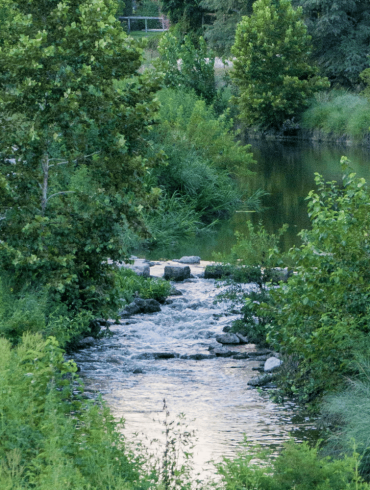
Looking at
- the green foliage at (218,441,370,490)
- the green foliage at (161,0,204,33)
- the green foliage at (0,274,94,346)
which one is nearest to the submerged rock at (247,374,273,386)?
the green foliage at (0,274,94,346)

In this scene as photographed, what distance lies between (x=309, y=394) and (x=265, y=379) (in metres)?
0.71

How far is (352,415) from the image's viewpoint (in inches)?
245

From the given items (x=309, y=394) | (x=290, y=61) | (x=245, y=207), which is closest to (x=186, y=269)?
(x=309, y=394)

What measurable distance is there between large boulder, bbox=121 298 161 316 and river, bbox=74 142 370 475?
138 mm

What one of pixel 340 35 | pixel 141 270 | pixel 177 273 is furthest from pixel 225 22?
pixel 141 270

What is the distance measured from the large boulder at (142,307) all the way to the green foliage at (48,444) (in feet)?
19.4

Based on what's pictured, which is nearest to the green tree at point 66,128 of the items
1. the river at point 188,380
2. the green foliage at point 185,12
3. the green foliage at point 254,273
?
the river at point 188,380

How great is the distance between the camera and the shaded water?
23.6 ft

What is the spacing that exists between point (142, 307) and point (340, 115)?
98.1 feet

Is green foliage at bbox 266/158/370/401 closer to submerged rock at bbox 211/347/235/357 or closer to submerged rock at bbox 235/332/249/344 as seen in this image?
submerged rock at bbox 211/347/235/357

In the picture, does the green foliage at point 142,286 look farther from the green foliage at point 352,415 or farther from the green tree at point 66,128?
the green foliage at point 352,415

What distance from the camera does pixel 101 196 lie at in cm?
865

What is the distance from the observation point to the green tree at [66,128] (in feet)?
27.7

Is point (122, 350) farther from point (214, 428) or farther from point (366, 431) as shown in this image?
point (366, 431)
